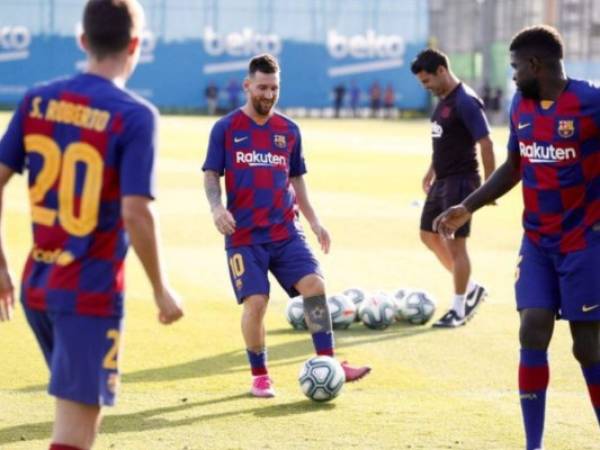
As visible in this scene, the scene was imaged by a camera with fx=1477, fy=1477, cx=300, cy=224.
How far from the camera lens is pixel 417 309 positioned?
12.3 meters

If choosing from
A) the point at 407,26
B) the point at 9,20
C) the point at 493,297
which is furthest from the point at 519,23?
the point at 493,297

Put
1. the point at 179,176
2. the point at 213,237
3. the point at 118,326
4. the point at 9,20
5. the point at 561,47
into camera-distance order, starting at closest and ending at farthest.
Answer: the point at 118,326, the point at 561,47, the point at 213,237, the point at 179,176, the point at 9,20

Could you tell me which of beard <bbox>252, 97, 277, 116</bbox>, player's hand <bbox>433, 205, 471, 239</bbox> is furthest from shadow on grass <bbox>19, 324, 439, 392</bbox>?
player's hand <bbox>433, 205, 471, 239</bbox>

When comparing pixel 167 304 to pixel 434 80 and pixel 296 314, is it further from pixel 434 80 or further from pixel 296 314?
pixel 434 80

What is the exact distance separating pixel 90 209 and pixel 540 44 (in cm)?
276

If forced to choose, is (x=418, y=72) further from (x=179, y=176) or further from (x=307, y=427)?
(x=179, y=176)

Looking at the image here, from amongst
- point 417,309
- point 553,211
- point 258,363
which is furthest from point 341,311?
point 553,211

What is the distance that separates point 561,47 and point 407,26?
71089mm

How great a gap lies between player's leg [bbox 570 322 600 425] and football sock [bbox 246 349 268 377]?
8.12 feet

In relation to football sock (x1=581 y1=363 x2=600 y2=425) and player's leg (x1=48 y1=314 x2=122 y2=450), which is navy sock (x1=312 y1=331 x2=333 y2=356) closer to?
football sock (x1=581 y1=363 x2=600 y2=425)

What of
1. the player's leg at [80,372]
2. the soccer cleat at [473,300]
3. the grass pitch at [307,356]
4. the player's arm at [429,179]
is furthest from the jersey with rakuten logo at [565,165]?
the player's arm at [429,179]

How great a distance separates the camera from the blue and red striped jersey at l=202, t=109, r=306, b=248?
9273 mm

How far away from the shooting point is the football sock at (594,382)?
729cm

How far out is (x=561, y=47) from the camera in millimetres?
7191
